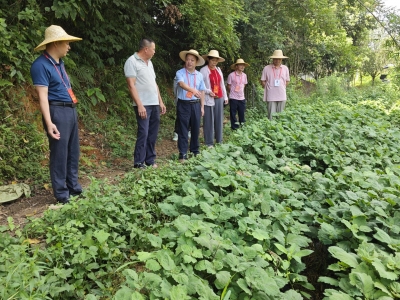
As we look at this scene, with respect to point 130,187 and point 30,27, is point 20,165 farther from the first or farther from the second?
point 30,27

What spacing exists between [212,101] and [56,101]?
326 centimetres

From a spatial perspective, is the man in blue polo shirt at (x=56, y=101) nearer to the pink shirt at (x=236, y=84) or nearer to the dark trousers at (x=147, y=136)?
the dark trousers at (x=147, y=136)

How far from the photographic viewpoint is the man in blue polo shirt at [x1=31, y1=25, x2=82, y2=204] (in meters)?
3.49

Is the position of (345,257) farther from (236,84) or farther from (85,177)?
(236,84)

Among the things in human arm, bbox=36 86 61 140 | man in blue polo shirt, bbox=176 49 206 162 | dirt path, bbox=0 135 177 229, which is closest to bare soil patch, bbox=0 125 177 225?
dirt path, bbox=0 135 177 229

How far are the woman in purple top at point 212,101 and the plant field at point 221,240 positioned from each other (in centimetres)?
234

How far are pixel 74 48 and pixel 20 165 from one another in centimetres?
353

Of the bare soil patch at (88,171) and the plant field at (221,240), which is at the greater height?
the plant field at (221,240)

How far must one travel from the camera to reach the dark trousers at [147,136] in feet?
16.0

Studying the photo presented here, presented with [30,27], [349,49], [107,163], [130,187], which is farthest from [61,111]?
[349,49]

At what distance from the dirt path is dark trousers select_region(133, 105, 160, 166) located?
44cm

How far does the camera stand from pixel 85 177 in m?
5.16

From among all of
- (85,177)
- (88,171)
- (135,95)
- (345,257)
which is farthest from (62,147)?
(345,257)

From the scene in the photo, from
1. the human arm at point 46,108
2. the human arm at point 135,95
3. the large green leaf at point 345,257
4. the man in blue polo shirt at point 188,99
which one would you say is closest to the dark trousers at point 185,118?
the man in blue polo shirt at point 188,99
